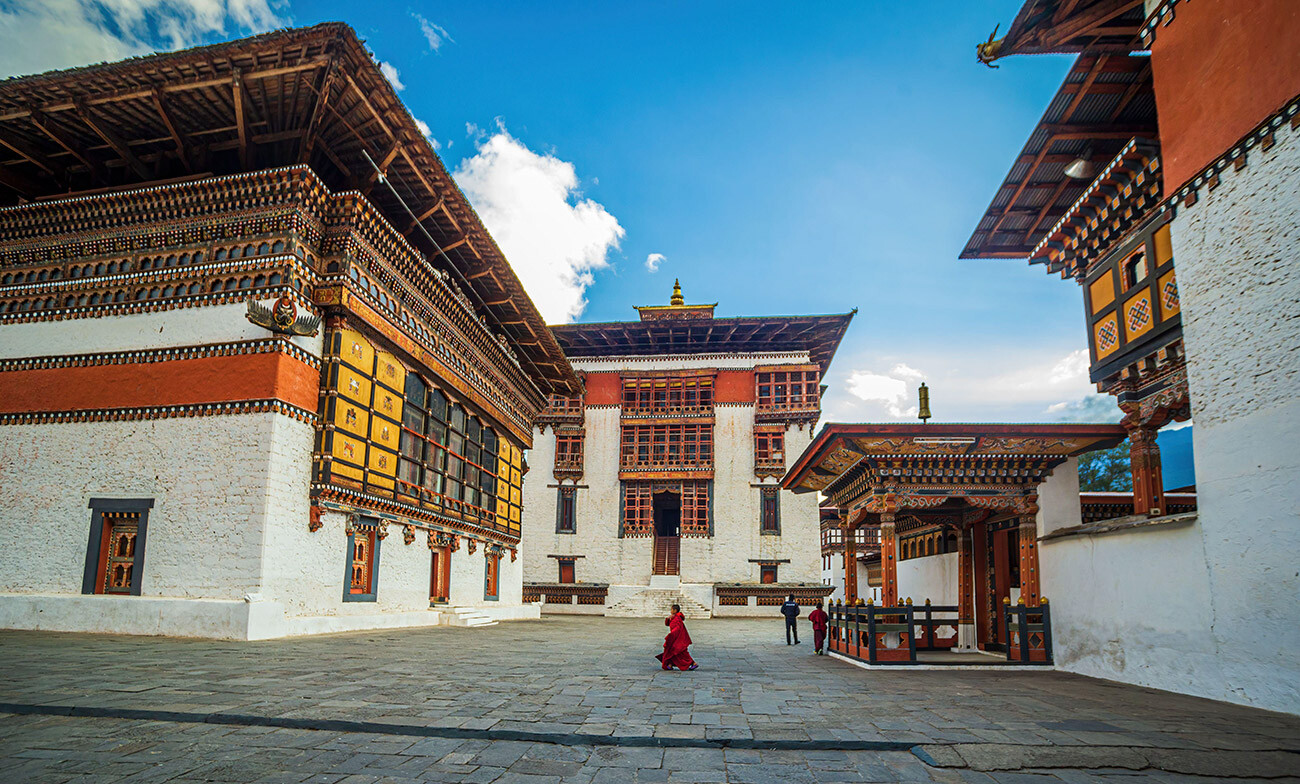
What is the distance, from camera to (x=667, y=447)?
32.9 metres

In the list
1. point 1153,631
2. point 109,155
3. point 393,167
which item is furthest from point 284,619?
point 1153,631

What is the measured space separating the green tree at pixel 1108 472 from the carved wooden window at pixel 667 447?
2078 cm

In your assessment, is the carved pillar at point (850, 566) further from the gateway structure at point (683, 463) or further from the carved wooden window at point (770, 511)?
the carved wooden window at point (770, 511)

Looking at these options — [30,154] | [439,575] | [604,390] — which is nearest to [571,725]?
[439,575]

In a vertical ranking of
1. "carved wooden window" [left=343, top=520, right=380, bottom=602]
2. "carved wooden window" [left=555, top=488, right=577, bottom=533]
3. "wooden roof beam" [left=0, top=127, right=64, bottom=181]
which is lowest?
"carved wooden window" [left=343, top=520, right=380, bottom=602]

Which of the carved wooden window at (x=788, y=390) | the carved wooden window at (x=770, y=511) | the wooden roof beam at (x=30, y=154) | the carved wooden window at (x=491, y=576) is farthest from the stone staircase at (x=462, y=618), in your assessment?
the carved wooden window at (x=788, y=390)

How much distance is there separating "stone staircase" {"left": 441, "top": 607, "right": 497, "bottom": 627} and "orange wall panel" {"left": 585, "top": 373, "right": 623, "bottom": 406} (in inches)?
616

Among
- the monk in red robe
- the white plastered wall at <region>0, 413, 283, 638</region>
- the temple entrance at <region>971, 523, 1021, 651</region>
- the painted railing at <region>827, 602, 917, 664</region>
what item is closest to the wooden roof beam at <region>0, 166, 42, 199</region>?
the white plastered wall at <region>0, 413, 283, 638</region>

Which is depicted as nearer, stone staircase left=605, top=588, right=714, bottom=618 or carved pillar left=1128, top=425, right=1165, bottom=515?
carved pillar left=1128, top=425, right=1165, bottom=515

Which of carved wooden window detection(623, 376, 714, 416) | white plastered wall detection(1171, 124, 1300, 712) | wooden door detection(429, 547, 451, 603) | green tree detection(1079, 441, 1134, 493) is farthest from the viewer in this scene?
green tree detection(1079, 441, 1134, 493)

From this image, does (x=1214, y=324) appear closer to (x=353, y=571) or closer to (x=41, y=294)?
(x=353, y=571)

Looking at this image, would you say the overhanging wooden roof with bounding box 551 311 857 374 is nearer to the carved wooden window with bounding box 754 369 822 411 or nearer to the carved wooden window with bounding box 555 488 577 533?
the carved wooden window with bounding box 754 369 822 411

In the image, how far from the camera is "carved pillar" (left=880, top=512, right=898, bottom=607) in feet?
36.9

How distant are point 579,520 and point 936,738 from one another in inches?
1102
